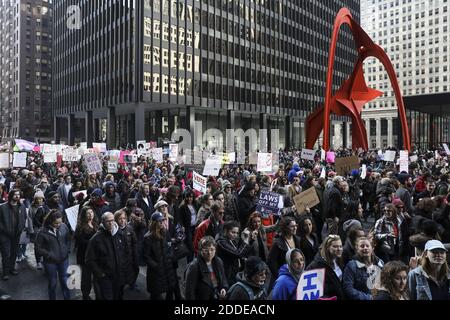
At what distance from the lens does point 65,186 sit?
38.4 ft

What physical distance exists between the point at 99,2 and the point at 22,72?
2024 inches

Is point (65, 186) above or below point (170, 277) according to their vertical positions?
above

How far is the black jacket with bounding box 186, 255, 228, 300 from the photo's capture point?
16.0ft

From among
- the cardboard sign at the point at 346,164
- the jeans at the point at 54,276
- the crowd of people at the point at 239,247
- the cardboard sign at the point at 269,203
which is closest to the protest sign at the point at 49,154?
the crowd of people at the point at 239,247

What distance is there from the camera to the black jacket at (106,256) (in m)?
5.81

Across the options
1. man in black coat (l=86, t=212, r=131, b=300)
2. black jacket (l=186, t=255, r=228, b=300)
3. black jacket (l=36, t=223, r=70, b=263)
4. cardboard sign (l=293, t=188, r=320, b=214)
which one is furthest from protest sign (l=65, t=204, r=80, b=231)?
cardboard sign (l=293, t=188, r=320, b=214)

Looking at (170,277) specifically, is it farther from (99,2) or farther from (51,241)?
(99,2)

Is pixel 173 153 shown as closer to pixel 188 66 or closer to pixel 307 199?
pixel 307 199

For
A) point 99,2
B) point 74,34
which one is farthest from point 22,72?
point 99,2

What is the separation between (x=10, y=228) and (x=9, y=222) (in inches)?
4.5

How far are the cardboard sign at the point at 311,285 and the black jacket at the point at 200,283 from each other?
4.18 ft

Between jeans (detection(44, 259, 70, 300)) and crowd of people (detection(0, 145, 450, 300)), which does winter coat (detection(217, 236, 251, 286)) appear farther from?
jeans (detection(44, 259, 70, 300))

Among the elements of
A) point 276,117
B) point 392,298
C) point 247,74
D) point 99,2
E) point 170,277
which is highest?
point 99,2

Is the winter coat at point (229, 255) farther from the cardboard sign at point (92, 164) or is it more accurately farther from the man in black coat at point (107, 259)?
the cardboard sign at point (92, 164)
